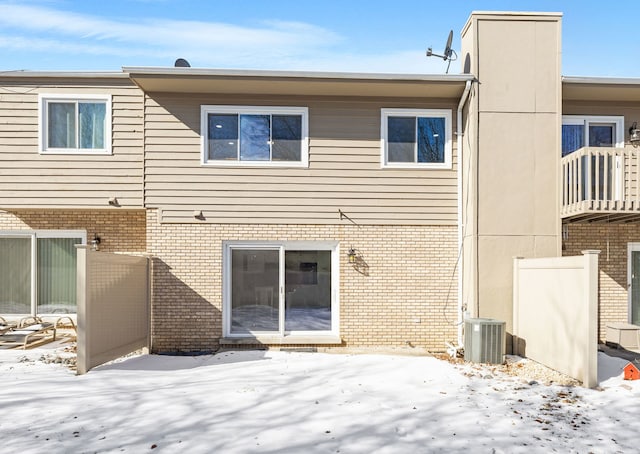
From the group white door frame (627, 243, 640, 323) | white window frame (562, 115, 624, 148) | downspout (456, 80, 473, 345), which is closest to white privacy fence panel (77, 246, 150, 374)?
downspout (456, 80, 473, 345)

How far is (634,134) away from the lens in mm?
9062

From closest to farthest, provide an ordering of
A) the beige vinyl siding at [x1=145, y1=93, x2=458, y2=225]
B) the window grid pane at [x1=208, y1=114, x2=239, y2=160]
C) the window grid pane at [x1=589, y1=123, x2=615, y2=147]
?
the beige vinyl siding at [x1=145, y1=93, x2=458, y2=225] < the window grid pane at [x1=208, y1=114, x2=239, y2=160] < the window grid pane at [x1=589, y1=123, x2=615, y2=147]

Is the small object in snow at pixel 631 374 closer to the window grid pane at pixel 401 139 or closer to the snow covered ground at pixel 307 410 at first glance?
the snow covered ground at pixel 307 410

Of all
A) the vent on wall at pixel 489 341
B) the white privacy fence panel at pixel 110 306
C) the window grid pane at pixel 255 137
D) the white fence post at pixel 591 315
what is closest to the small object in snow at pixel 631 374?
the white fence post at pixel 591 315

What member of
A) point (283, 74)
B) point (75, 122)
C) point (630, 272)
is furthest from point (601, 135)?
point (75, 122)

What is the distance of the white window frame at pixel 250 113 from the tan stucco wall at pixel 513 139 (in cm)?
332

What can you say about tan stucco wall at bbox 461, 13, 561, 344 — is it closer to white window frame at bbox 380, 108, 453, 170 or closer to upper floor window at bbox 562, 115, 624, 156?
white window frame at bbox 380, 108, 453, 170

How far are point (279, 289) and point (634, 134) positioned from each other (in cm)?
813

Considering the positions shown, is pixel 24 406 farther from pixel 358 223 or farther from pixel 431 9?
pixel 431 9

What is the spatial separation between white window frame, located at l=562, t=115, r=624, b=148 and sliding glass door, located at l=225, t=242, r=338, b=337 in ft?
18.8

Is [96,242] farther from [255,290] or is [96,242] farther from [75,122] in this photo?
[255,290]

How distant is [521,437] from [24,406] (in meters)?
5.56

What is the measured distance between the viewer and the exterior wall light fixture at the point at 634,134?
905 centimetres

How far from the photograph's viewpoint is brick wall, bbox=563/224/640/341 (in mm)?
9148
